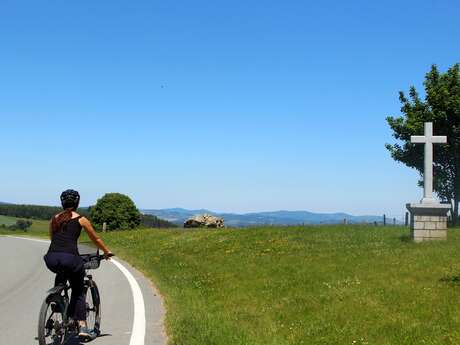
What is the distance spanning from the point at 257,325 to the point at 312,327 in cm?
103

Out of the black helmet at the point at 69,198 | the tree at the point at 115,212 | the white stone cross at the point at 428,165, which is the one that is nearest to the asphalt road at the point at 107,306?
the black helmet at the point at 69,198

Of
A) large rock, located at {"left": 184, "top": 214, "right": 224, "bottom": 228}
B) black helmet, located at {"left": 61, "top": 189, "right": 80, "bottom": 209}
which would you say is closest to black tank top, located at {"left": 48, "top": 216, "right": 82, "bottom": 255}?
black helmet, located at {"left": 61, "top": 189, "right": 80, "bottom": 209}

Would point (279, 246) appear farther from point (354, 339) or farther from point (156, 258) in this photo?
point (354, 339)

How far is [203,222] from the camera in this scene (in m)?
51.1

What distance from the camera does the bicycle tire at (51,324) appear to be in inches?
274

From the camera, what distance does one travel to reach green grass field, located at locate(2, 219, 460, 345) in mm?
8242

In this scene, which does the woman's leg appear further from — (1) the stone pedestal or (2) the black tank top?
(1) the stone pedestal

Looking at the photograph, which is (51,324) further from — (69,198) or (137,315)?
(137,315)

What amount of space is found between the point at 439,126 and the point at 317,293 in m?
30.9

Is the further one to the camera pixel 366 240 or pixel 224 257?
pixel 366 240

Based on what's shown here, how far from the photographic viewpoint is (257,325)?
9367mm

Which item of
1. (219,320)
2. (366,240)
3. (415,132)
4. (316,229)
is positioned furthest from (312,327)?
(415,132)

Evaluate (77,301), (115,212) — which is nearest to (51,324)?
(77,301)

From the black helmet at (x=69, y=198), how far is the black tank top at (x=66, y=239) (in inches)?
9.1
